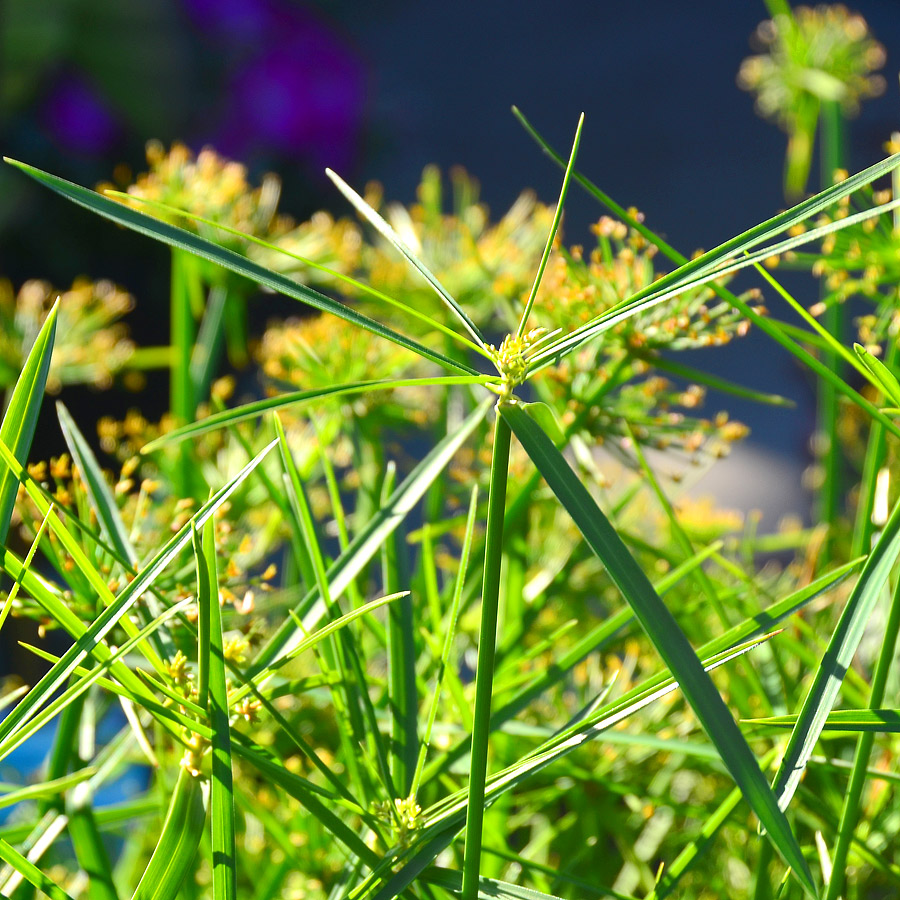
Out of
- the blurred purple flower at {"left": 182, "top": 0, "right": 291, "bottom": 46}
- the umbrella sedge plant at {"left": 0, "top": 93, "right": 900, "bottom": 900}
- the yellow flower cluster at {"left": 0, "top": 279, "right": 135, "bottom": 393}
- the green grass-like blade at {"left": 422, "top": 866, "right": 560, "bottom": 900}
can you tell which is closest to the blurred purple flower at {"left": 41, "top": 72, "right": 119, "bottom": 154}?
the blurred purple flower at {"left": 182, "top": 0, "right": 291, "bottom": 46}

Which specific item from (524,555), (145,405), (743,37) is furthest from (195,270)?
(743,37)

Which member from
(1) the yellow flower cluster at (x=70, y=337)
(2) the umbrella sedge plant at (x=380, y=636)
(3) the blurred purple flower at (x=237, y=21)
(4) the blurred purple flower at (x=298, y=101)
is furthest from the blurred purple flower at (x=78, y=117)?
(2) the umbrella sedge plant at (x=380, y=636)

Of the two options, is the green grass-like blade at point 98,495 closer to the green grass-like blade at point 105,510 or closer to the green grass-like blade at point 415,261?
the green grass-like blade at point 105,510

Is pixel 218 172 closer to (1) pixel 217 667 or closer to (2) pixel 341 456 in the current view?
(2) pixel 341 456

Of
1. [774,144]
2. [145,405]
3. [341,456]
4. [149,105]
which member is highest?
[774,144]

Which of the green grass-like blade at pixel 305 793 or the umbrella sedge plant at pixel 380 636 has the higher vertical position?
the umbrella sedge plant at pixel 380 636

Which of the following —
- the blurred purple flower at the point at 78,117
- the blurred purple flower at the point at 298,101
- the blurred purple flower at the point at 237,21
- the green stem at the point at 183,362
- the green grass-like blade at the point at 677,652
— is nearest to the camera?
the green grass-like blade at the point at 677,652
